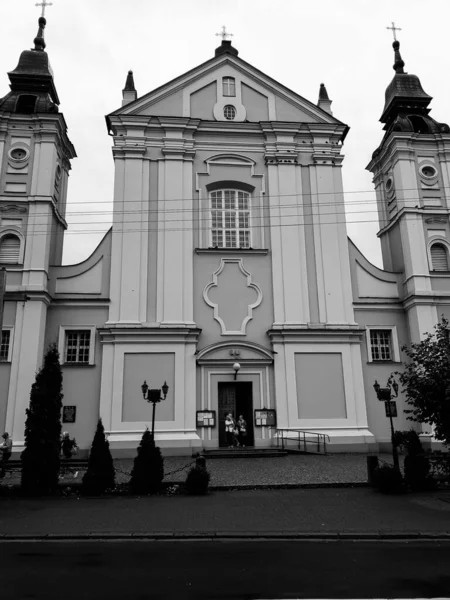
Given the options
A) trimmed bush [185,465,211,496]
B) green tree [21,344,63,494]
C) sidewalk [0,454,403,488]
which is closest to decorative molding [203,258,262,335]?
sidewalk [0,454,403,488]

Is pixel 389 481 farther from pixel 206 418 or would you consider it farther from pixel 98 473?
pixel 206 418

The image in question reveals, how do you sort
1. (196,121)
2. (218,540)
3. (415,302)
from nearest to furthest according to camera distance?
(218,540)
(415,302)
(196,121)

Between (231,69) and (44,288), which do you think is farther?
(231,69)

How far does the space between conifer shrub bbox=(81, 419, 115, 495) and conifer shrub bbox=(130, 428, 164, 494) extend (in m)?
0.61

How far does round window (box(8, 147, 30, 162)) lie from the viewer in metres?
23.3

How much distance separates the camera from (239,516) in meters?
10.7

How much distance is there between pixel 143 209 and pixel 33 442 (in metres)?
12.4

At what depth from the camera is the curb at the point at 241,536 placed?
30.1 feet

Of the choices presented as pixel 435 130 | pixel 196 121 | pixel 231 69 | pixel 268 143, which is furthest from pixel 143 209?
pixel 435 130

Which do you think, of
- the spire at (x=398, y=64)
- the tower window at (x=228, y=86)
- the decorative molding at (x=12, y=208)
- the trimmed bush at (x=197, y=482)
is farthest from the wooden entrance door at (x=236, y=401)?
the spire at (x=398, y=64)

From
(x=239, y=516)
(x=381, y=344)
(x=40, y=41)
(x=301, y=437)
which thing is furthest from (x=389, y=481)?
(x=40, y=41)

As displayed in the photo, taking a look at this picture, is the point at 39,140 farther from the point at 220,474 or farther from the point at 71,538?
the point at 71,538

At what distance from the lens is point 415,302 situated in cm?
2292

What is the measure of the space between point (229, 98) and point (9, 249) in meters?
12.4
